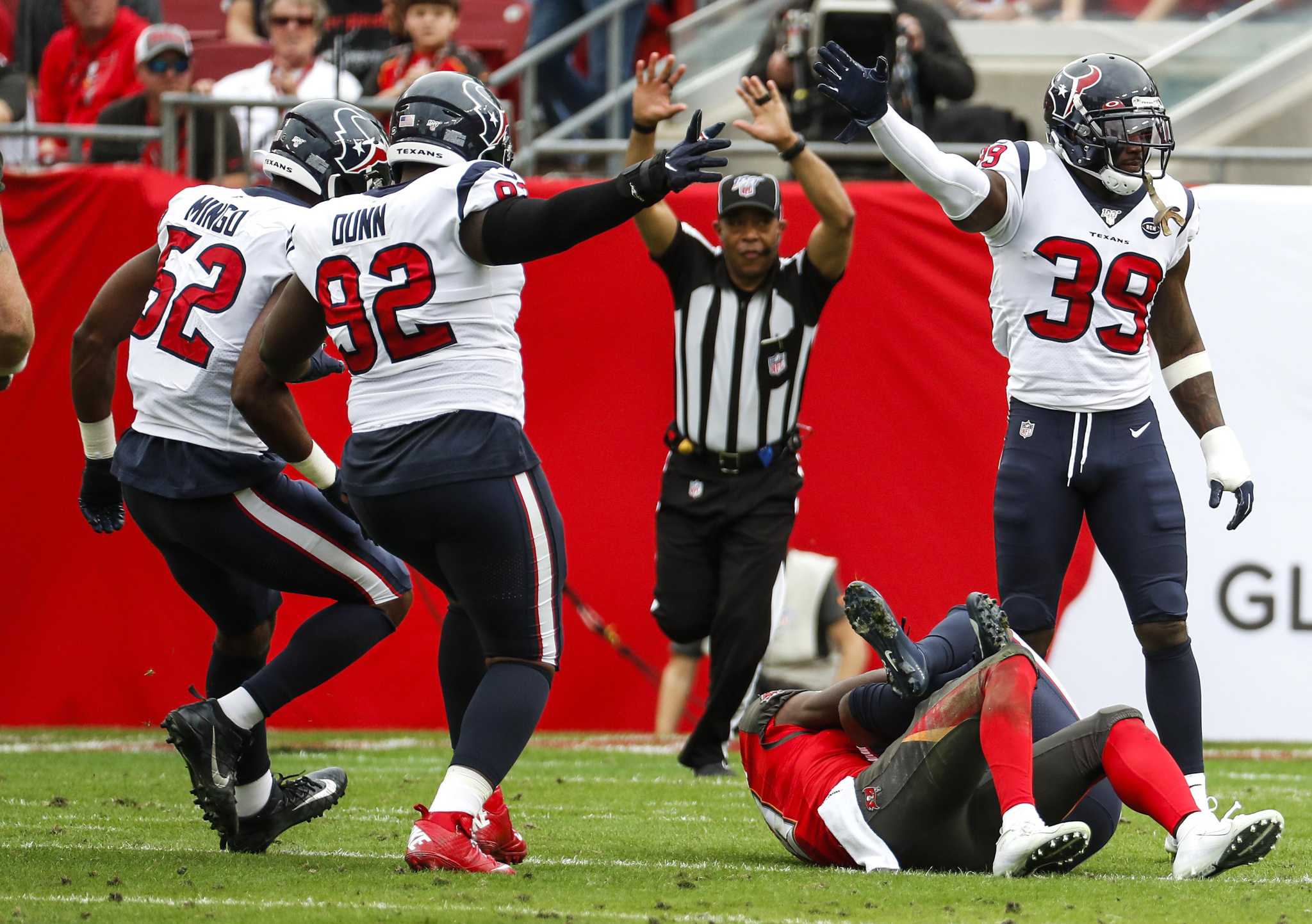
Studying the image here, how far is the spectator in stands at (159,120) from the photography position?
760cm

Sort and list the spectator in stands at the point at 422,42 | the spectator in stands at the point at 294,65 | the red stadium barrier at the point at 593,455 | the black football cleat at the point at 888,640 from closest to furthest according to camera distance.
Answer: the black football cleat at the point at 888,640, the red stadium barrier at the point at 593,455, the spectator in stands at the point at 422,42, the spectator in stands at the point at 294,65

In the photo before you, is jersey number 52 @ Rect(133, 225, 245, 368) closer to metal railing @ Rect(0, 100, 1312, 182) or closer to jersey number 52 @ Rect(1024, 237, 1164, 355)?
jersey number 52 @ Rect(1024, 237, 1164, 355)

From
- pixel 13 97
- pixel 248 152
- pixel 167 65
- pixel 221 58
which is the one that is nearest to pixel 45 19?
pixel 221 58

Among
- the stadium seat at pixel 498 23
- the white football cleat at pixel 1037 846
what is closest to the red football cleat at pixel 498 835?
the white football cleat at pixel 1037 846

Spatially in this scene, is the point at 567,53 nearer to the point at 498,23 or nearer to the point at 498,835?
the point at 498,23

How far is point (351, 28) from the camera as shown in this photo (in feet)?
31.3

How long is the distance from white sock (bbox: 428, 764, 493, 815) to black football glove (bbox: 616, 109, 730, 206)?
3.90ft

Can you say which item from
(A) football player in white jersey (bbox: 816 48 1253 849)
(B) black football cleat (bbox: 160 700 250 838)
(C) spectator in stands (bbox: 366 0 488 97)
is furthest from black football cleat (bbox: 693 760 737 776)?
(C) spectator in stands (bbox: 366 0 488 97)

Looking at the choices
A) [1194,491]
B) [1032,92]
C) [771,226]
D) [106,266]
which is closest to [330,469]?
[771,226]

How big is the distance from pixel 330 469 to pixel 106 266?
10.6 feet

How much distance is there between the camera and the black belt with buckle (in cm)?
607

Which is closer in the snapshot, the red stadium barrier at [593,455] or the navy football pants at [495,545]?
the navy football pants at [495,545]

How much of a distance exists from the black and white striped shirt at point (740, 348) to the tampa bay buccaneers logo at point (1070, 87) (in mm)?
1595

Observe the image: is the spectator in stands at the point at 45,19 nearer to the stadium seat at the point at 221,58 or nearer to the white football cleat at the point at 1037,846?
the stadium seat at the point at 221,58
